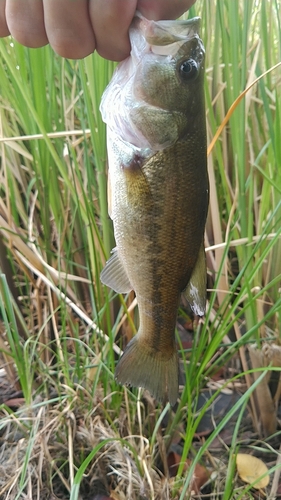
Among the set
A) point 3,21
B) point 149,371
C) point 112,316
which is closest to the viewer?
point 3,21

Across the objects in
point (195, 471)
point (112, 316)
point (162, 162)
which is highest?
point (162, 162)

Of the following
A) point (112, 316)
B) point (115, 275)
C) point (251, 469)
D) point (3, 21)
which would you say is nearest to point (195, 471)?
point (251, 469)

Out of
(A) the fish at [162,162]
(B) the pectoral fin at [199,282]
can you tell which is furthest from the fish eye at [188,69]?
(B) the pectoral fin at [199,282]

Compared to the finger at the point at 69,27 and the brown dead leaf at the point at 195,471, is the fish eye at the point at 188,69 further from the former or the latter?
the brown dead leaf at the point at 195,471

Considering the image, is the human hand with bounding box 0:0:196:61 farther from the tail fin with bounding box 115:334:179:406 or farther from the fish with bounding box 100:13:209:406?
the tail fin with bounding box 115:334:179:406

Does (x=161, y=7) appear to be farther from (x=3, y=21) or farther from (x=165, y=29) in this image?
(x=3, y=21)

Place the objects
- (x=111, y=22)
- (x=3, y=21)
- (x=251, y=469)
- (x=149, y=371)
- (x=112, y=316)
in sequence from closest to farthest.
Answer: (x=111, y=22)
(x=3, y=21)
(x=149, y=371)
(x=251, y=469)
(x=112, y=316)
